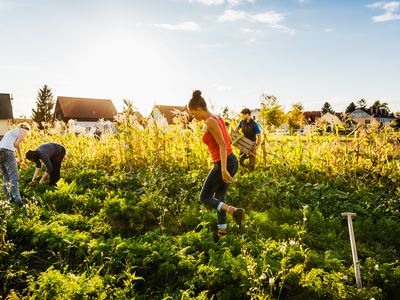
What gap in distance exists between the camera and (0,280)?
4.09 meters

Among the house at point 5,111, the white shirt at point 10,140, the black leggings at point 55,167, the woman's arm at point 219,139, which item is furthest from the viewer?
the house at point 5,111

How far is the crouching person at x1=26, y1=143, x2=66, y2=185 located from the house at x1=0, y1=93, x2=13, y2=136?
44014 mm

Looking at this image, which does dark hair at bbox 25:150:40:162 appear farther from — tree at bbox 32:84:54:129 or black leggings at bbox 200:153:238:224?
tree at bbox 32:84:54:129

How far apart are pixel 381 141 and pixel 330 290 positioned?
5574 millimetres

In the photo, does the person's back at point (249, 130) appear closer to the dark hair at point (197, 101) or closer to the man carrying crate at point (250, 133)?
the man carrying crate at point (250, 133)

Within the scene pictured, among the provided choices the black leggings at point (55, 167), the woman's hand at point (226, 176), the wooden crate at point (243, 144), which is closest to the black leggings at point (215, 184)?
the woman's hand at point (226, 176)

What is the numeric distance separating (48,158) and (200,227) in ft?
14.1

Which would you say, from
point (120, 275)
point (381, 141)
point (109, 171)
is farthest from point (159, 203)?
point (381, 141)

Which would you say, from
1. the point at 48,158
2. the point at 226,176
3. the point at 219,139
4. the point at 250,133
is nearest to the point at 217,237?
the point at 226,176

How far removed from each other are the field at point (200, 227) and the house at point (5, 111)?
43.5 m

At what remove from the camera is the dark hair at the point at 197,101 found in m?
4.58

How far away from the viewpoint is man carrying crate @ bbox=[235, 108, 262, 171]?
8.48m

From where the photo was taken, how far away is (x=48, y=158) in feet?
26.5

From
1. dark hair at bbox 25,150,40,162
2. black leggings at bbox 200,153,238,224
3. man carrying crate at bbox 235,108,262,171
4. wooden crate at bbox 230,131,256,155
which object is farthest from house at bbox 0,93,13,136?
black leggings at bbox 200,153,238,224
